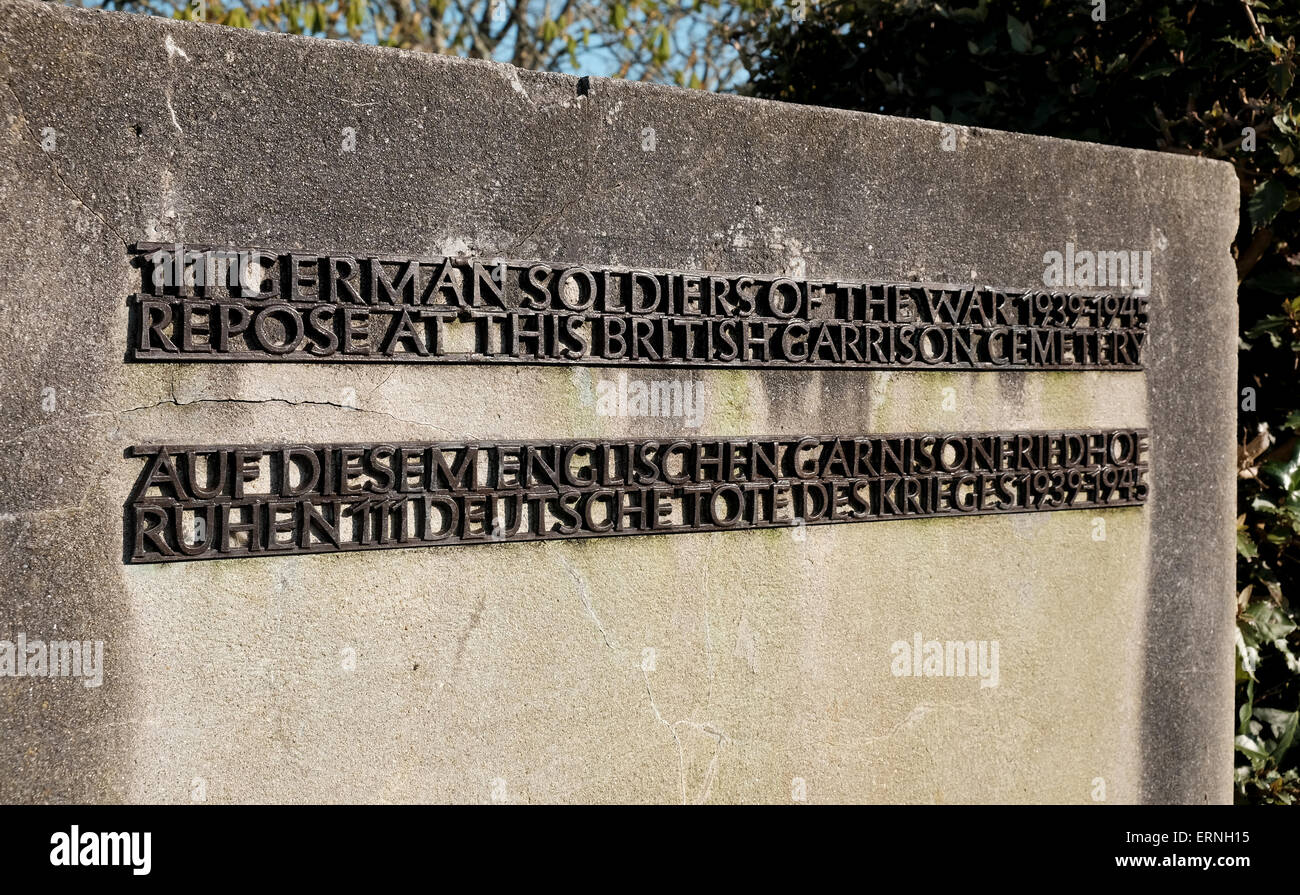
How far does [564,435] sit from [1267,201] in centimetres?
281

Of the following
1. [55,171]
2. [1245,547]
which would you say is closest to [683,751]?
[55,171]

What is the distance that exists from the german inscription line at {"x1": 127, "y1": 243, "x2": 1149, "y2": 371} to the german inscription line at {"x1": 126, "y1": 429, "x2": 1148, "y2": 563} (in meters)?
0.21

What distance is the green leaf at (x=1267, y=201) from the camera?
3.91m

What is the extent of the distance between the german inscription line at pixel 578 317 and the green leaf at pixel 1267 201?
85 cm

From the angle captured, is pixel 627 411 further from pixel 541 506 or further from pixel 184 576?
pixel 184 576

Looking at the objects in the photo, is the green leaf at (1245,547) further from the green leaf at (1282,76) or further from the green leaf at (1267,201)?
the green leaf at (1282,76)

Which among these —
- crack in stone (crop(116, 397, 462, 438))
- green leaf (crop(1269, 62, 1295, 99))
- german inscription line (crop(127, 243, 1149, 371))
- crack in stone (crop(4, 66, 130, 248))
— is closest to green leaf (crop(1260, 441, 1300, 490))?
german inscription line (crop(127, 243, 1149, 371))

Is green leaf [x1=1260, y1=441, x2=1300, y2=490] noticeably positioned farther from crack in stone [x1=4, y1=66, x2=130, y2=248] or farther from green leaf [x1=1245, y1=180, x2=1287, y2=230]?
crack in stone [x1=4, y1=66, x2=130, y2=248]

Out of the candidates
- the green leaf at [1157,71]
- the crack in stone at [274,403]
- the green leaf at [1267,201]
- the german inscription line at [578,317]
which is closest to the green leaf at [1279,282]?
the green leaf at [1267,201]

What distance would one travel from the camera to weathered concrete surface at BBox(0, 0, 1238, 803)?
2.23 metres

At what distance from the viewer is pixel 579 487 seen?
271 centimetres

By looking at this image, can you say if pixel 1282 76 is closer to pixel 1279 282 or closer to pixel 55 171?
pixel 1279 282

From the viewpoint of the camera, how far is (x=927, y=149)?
3.16m
